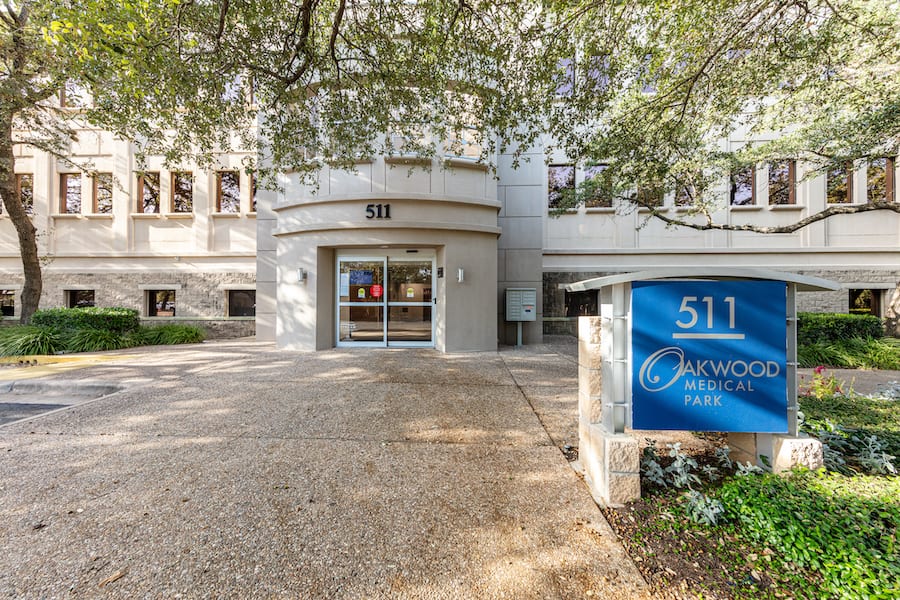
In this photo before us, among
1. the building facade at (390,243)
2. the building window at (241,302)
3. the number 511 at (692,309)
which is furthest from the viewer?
the building window at (241,302)

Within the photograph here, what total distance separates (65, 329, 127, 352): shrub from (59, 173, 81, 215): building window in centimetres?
729

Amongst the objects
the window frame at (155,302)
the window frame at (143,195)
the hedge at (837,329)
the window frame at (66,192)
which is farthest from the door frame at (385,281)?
the window frame at (66,192)

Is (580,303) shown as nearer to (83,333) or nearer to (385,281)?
(385,281)

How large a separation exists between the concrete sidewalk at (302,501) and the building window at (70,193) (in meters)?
13.8

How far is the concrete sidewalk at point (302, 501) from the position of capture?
6.07ft

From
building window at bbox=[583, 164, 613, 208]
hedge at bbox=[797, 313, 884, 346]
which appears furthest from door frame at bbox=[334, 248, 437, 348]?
hedge at bbox=[797, 313, 884, 346]

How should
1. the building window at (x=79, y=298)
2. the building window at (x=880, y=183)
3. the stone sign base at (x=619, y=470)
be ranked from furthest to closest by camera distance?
the building window at (x=79, y=298) < the building window at (x=880, y=183) < the stone sign base at (x=619, y=470)

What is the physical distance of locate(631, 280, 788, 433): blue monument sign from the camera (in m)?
2.58

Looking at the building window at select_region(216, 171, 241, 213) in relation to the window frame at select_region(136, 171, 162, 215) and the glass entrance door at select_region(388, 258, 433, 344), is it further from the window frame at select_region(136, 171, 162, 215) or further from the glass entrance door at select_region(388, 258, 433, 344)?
the glass entrance door at select_region(388, 258, 433, 344)

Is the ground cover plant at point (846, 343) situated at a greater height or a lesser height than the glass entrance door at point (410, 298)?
lesser

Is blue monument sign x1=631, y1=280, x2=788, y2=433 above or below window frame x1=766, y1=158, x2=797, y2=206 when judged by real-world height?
below

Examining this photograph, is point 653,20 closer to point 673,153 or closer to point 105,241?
point 673,153

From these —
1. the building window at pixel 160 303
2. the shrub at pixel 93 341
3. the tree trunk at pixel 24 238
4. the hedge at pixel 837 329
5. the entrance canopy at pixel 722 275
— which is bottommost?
the shrub at pixel 93 341

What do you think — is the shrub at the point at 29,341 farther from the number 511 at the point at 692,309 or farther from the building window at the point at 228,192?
the number 511 at the point at 692,309
